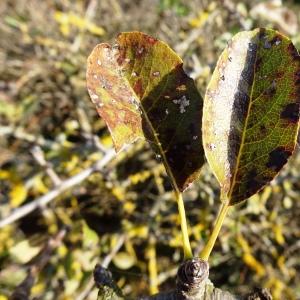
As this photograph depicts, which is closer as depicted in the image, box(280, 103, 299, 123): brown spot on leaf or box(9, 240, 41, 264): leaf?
box(280, 103, 299, 123): brown spot on leaf

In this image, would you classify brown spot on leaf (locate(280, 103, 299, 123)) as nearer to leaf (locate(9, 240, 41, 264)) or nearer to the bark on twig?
the bark on twig

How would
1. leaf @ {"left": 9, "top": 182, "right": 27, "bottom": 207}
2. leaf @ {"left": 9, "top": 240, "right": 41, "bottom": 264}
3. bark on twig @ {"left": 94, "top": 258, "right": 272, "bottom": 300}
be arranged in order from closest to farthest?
bark on twig @ {"left": 94, "top": 258, "right": 272, "bottom": 300}, leaf @ {"left": 9, "top": 240, "right": 41, "bottom": 264}, leaf @ {"left": 9, "top": 182, "right": 27, "bottom": 207}

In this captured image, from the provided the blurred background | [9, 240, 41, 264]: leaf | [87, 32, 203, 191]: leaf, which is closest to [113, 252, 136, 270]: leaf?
the blurred background

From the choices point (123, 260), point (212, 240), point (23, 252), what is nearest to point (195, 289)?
point (212, 240)

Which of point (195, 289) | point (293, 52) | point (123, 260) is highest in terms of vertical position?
point (293, 52)

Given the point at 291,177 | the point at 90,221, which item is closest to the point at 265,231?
the point at 291,177

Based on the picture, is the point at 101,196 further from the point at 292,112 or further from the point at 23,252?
the point at 292,112

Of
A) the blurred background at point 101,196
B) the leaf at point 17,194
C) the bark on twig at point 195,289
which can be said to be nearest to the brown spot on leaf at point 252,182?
the bark on twig at point 195,289
